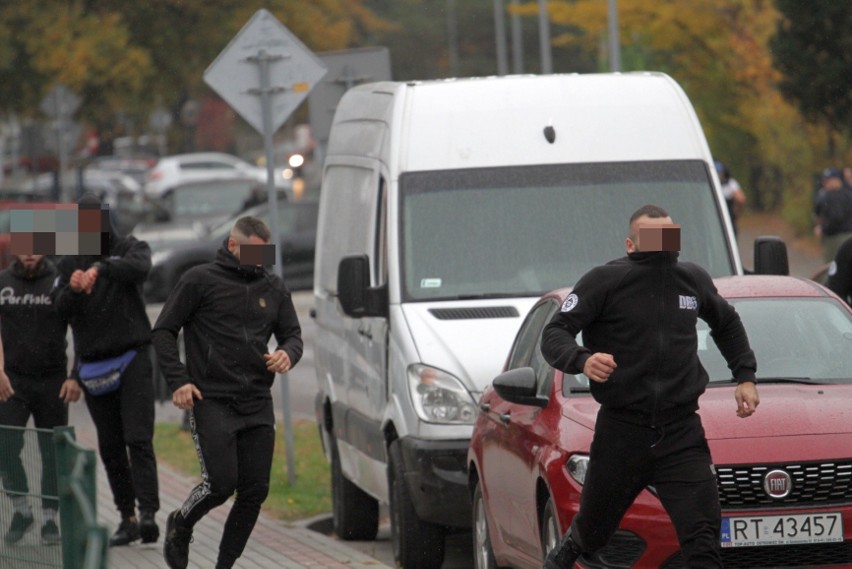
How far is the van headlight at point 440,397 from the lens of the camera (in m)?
9.36

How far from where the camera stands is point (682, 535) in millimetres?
6570

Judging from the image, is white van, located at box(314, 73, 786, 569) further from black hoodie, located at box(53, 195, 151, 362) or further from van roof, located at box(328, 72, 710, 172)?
black hoodie, located at box(53, 195, 151, 362)

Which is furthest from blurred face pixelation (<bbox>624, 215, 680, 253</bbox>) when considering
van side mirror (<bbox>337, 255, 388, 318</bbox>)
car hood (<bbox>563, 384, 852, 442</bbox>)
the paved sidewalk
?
the paved sidewalk

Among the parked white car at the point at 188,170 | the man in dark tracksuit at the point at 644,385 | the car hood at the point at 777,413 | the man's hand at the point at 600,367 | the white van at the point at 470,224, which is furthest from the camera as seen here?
the parked white car at the point at 188,170

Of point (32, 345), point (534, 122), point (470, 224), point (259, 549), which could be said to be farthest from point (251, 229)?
point (259, 549)

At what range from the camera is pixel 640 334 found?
6746 mm

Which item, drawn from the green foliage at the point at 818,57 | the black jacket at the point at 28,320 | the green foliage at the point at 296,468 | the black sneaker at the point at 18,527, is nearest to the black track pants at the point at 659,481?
the black sneaker at the point at 18,527

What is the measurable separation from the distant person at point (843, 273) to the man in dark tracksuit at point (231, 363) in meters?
4.15

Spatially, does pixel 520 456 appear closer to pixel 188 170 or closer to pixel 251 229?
pixel 251 229

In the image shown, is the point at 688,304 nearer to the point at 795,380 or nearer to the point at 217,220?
the point at 795,380

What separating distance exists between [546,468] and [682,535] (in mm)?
910

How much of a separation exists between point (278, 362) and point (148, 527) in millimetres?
2353

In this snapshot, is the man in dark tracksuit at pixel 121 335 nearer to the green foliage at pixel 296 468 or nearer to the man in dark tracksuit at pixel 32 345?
the man in dark tracksuit at pixel 32 345

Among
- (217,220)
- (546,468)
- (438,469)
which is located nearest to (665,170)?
(438,469)
